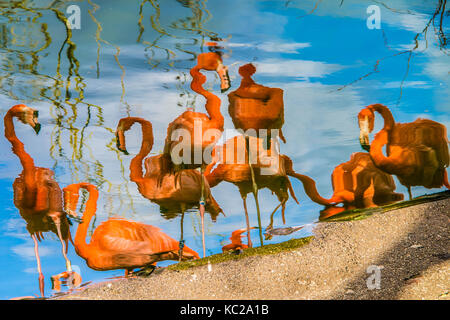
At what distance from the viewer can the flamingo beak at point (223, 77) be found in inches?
23.9

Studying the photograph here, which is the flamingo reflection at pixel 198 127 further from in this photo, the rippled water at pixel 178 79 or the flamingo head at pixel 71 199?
the flamingo head at pixel 71 199

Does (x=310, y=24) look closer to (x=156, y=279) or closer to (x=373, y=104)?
(x=373, y=104)

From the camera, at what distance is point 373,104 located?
2.14 feet

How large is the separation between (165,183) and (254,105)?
0.77ft

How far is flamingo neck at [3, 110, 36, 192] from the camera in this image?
61 cm

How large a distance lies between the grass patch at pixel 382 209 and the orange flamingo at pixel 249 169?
0.12 m

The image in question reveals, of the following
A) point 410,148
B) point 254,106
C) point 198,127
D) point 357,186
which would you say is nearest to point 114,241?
point 198,127

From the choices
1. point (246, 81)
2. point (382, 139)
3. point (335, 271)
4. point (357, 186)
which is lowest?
point (335, 271)

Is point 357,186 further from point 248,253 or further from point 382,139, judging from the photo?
point 248,253

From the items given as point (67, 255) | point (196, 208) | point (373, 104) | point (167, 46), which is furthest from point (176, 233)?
point (373, 104)

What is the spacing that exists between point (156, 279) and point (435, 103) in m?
0.68

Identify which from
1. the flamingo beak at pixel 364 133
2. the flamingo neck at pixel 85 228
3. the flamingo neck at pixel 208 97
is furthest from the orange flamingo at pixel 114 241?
the flamingo beak at pixel 364 133

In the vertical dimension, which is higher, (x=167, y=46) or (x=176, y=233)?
(x=167, y=46)

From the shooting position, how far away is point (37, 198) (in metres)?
0.62
